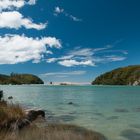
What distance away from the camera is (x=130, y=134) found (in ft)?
66.2

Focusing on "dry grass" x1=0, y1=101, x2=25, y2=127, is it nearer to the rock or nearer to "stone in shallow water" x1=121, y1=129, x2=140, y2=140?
the rock

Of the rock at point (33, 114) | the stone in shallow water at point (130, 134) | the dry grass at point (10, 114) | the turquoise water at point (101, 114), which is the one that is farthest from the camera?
the turquoise water at point (101, 114)

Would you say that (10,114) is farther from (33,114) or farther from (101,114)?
(101,114)

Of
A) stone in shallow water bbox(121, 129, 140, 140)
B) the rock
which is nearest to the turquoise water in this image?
stone in shallow water bbox(121, 129, 140, 140)

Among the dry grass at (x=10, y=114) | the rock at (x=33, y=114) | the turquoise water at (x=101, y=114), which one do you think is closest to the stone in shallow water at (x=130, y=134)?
the turquoise water at (x=101, y=114)

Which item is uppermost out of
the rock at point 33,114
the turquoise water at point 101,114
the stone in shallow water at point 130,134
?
the rock at point 33,114

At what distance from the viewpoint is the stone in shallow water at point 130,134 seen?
750 inches

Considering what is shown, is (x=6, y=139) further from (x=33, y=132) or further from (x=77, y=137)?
(x=77, y=137)

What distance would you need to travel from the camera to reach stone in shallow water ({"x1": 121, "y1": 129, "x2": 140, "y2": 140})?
1905cm

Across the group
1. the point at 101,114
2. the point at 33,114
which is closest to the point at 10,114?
the point at 33,114

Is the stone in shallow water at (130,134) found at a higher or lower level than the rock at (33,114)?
lower

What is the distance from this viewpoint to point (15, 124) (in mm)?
17516

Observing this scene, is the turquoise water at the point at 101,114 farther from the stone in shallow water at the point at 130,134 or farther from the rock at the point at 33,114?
the rock at the point at 33,114

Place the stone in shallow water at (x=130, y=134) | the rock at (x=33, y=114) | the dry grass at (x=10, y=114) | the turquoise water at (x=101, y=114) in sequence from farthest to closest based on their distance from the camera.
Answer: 1. the turquoise water at (x=101, y=114)
2. the rock at (x=33, y=114)
3. the stone in shallow water at (x=130, y=134)
4. the dry grass at (x=10, y=114)
